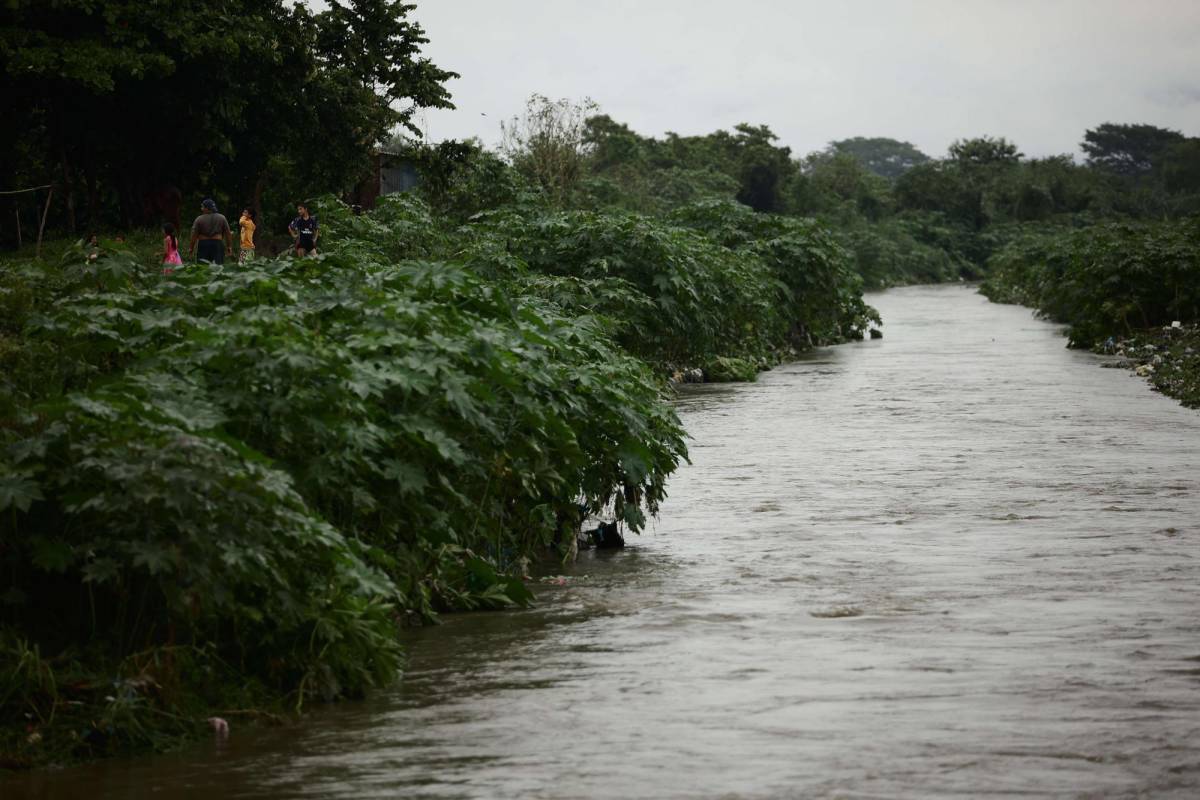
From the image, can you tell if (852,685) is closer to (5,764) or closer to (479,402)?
(479,402)

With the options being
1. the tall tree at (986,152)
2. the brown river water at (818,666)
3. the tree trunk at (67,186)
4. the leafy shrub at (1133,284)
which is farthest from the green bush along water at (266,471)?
→ the tall tree at (986,152)

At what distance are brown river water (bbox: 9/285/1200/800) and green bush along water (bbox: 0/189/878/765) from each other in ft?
1.06

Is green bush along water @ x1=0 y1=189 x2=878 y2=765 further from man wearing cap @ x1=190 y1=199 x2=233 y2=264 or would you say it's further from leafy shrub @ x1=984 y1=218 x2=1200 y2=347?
leafy shrub @ x1=984 y1=218 x2=1200 y2=347

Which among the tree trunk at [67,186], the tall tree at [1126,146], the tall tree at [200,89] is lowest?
the tree trunk at [67,186]

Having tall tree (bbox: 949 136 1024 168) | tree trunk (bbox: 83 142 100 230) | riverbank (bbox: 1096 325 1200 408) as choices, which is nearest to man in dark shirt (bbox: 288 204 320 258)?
tree trunk (bbox: 83 142 100 230)

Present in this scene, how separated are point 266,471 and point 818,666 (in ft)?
8.92

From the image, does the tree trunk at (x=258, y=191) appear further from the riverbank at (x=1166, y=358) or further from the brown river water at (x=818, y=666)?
the brown river water at (x=818, y=666)

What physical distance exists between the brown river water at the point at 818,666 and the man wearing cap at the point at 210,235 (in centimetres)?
880

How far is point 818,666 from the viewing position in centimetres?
698

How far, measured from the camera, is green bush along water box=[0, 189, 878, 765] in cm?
584

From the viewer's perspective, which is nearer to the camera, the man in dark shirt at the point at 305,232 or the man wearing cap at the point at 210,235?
the man wearing cap at the point at 210,235

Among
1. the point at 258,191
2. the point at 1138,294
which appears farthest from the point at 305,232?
the point at 1138,294

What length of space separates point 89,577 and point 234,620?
825 millimetres

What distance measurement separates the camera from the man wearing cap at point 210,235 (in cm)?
1950
